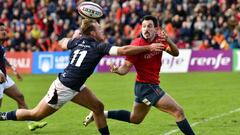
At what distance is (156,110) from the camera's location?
1650 cm

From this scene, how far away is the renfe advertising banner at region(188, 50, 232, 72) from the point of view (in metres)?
28.5

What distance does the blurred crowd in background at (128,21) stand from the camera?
3088 cm

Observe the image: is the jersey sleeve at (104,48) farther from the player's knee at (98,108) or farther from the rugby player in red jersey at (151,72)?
the player's knee at (98,108)

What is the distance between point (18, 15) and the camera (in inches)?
1367

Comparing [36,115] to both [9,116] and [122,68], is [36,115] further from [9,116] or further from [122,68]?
[122,68]

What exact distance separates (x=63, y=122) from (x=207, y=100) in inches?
212

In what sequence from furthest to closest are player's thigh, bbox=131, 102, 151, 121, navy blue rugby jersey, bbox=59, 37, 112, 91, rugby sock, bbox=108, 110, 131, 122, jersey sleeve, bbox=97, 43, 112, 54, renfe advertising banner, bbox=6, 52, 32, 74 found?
renfe advertising banner, bbox=6, 52, 32, 74 → rugby sock, bbox=108, 110, 131, 122 → player's thigh, bbox=131, 102, 151, 121 → navy blue rugby jersey, bbox=59, 37, 112, 91 → jersey sleeve, bbox=97, 43, 112, 54

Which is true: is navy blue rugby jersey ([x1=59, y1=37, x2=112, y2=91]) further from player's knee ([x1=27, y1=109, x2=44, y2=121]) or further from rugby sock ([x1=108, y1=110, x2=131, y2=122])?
rugby sock ([x1=108, y1=110, x2=131, y2=122])

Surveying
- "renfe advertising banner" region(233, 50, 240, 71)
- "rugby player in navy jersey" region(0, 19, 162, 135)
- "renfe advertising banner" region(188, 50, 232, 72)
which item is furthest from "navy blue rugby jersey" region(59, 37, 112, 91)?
"renfe advertising banner" region(188, 50, 232, 72)

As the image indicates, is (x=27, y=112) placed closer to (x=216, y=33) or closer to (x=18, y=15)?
(x=216, y=33)

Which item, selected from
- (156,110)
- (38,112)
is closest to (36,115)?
(38,112)

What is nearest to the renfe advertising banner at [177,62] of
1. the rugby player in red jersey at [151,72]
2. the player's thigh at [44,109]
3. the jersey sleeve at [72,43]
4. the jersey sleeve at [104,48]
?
the rugby player in red jersey at [151,72]

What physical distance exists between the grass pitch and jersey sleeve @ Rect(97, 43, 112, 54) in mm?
3090

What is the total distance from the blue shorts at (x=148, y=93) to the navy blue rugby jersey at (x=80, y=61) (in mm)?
1093
